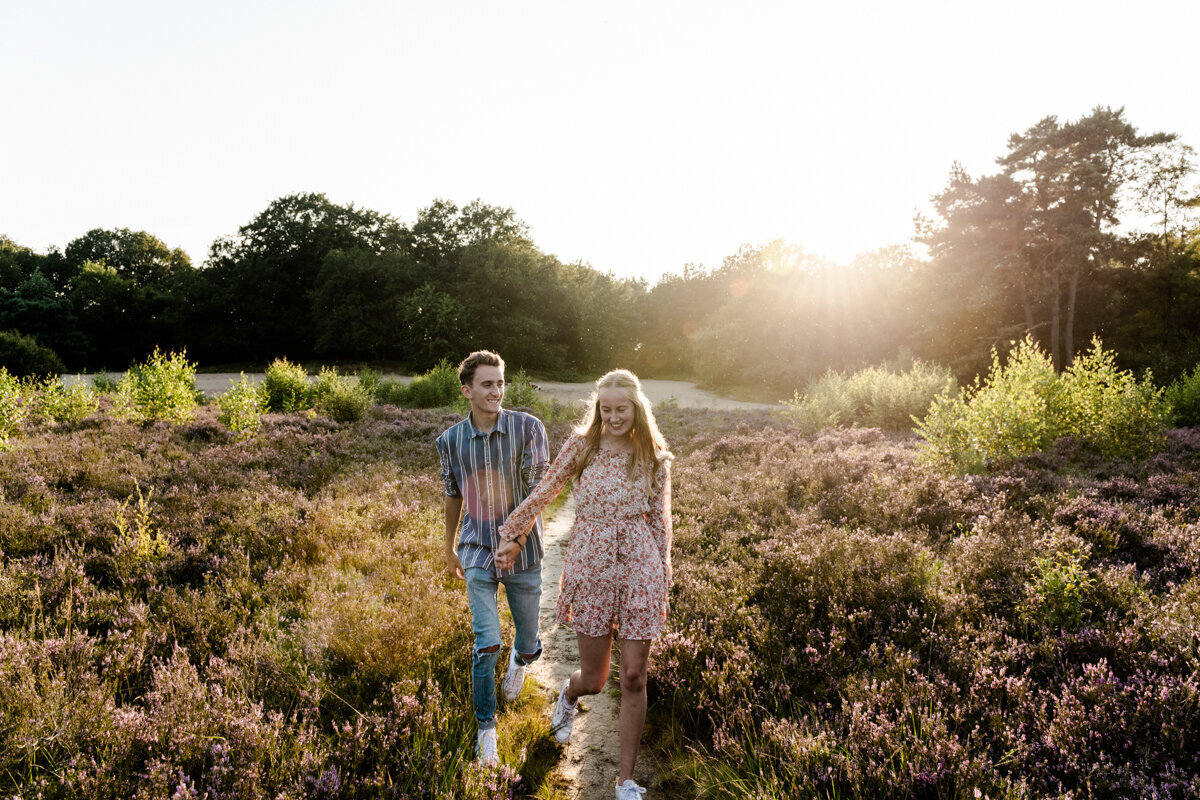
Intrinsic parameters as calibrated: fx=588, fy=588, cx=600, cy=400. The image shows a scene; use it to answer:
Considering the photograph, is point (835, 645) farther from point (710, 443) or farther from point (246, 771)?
point (710, 443)

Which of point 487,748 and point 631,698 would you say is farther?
point 487,748

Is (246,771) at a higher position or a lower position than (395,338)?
lower

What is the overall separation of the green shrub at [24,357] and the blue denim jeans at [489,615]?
112ft

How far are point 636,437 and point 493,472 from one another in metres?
0.92

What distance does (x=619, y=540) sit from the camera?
3234 mm

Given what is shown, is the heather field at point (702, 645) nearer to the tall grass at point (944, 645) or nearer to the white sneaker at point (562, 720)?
the tall grass at point (944, 645)

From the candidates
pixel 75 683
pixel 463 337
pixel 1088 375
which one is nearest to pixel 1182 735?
pixel 75 683

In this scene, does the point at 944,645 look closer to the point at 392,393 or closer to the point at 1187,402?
the point at 1187,402

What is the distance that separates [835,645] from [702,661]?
956 mm

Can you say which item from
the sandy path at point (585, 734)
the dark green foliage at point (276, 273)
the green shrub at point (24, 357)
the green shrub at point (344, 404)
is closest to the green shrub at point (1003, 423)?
the sandy path at point (585, 734)

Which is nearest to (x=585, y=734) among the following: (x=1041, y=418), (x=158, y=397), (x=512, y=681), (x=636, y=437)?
(x=512, y=681)

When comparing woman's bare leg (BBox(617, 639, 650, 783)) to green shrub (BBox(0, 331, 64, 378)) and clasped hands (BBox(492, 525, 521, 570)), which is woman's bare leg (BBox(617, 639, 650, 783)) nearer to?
clasped hands (BBox(492, 525, 521, 570))

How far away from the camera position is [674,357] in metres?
40.1

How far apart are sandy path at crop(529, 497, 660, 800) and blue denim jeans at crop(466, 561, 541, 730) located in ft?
2.12
